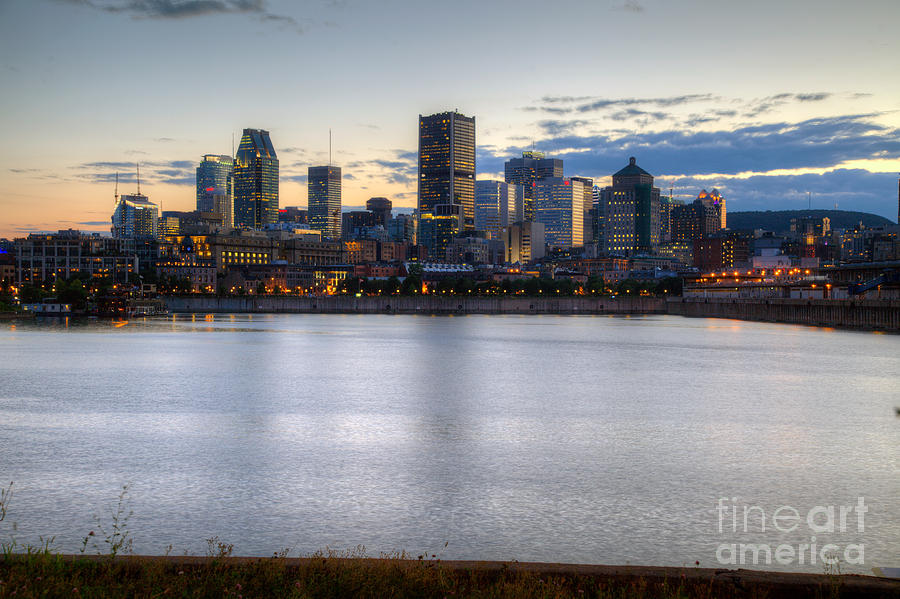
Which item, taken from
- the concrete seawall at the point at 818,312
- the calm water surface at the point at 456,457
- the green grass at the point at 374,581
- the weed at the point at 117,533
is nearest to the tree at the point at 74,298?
the calm water surface at the point at 456,457

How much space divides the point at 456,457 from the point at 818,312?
132m

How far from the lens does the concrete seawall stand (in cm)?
11844

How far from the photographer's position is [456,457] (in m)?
25.5

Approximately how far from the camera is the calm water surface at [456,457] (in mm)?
16797

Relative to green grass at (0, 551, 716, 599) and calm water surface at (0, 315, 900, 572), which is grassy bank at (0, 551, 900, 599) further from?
calm water surface at (0, 315, 900, 572)

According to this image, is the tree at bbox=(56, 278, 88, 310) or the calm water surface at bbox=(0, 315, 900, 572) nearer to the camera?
the calm water surface at bbox=(0, 315, 900, 572)

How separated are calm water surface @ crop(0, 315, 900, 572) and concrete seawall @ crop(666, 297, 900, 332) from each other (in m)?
70.2

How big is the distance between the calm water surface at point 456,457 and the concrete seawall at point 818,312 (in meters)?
70.2

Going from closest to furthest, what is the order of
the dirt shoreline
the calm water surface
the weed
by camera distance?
the dirt shoreline
the weed
the calm water surface

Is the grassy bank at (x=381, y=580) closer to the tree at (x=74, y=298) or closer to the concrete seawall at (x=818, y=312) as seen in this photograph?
the concrete seawall at (x=818, y=312)

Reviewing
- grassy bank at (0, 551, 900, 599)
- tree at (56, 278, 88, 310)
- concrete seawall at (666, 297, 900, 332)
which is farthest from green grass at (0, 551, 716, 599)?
tree at (56, 278, 88, 310)

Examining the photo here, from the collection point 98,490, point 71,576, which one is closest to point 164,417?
point 98,490

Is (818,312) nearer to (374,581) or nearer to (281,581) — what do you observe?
(374,581)

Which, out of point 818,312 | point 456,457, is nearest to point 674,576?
point 456,457
